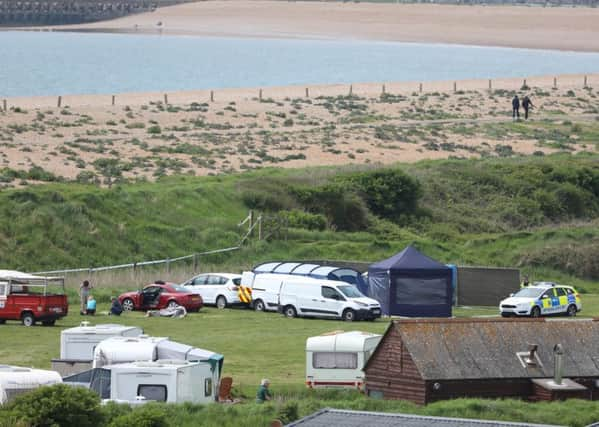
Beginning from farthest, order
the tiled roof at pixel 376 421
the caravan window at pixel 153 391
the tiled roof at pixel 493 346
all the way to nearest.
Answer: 1. the tiled roof at pixel 493 346
2. the caravan window at pixel 153 391
3. the tiled roof at pixel 376 421

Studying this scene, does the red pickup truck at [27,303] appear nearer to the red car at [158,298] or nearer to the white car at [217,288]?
the red car at [158,298]

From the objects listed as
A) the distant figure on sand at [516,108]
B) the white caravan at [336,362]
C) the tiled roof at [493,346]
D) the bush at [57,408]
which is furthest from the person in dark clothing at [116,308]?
the distant figure on sand at [516,108]

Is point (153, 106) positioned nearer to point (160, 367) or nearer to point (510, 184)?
point (510, 184)

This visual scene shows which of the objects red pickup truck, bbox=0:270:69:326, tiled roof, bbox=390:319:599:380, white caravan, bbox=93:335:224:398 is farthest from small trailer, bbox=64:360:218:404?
red pickup truck, bbox=0:270:69:326

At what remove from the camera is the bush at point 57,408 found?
25.4 m

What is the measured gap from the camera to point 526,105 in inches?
3720

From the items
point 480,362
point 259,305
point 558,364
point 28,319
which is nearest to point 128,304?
point 259,305

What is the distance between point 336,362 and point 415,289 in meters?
13.7

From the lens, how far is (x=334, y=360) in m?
32.0

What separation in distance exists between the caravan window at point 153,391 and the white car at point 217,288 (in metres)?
17.4

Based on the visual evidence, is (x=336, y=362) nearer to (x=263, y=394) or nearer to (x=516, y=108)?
(x=263, y=394)

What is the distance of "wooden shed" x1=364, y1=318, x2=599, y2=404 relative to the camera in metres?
30.9

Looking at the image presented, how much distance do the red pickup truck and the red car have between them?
3531 mm

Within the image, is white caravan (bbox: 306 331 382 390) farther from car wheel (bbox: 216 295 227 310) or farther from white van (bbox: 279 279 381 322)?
car wheel (bbox: 216 295 227 310)
